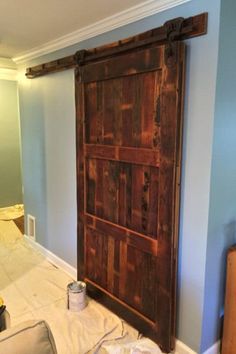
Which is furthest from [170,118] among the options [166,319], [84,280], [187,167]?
[84,280]

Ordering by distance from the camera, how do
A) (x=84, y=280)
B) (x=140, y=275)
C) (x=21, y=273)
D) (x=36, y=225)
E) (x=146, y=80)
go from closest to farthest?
(x=146, y=80) → (x=140, y=275) → (x=84, y=280) → (x=21, y=273) → (x=36, y=225)

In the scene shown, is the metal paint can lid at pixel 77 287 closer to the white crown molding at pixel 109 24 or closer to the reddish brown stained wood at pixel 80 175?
the reddish brown stained wood at pixel 80 175

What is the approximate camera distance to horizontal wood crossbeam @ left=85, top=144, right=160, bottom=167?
5.75 feet

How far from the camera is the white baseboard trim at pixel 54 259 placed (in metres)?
2.73

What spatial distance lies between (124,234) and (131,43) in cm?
125

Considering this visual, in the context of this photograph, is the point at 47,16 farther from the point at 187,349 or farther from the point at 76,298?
the point at 187,349

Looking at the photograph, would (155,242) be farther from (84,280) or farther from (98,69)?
(98,69)

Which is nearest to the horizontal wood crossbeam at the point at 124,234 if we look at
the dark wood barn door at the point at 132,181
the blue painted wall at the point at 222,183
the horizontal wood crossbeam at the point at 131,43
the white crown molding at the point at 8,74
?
the dark wood barn door at the point at 132,181

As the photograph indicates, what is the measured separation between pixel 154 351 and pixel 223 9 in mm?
1882

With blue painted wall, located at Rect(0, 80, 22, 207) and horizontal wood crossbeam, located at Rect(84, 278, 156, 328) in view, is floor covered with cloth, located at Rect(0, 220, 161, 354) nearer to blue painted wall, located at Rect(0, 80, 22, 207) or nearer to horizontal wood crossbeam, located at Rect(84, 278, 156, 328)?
horizontal wood crossbeam, located at Rect(84, 278, 156, 328)

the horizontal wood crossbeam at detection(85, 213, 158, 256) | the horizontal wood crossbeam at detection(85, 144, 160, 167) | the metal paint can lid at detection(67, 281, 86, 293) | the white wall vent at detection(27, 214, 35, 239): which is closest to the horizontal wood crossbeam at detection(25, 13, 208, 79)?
the horizontal wood crossbeam at detection(85, 144, 160, 167)

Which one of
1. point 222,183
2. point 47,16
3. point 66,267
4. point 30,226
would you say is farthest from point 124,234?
point 30,226

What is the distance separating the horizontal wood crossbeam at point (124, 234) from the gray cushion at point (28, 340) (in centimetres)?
103

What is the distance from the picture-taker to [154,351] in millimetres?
1686
